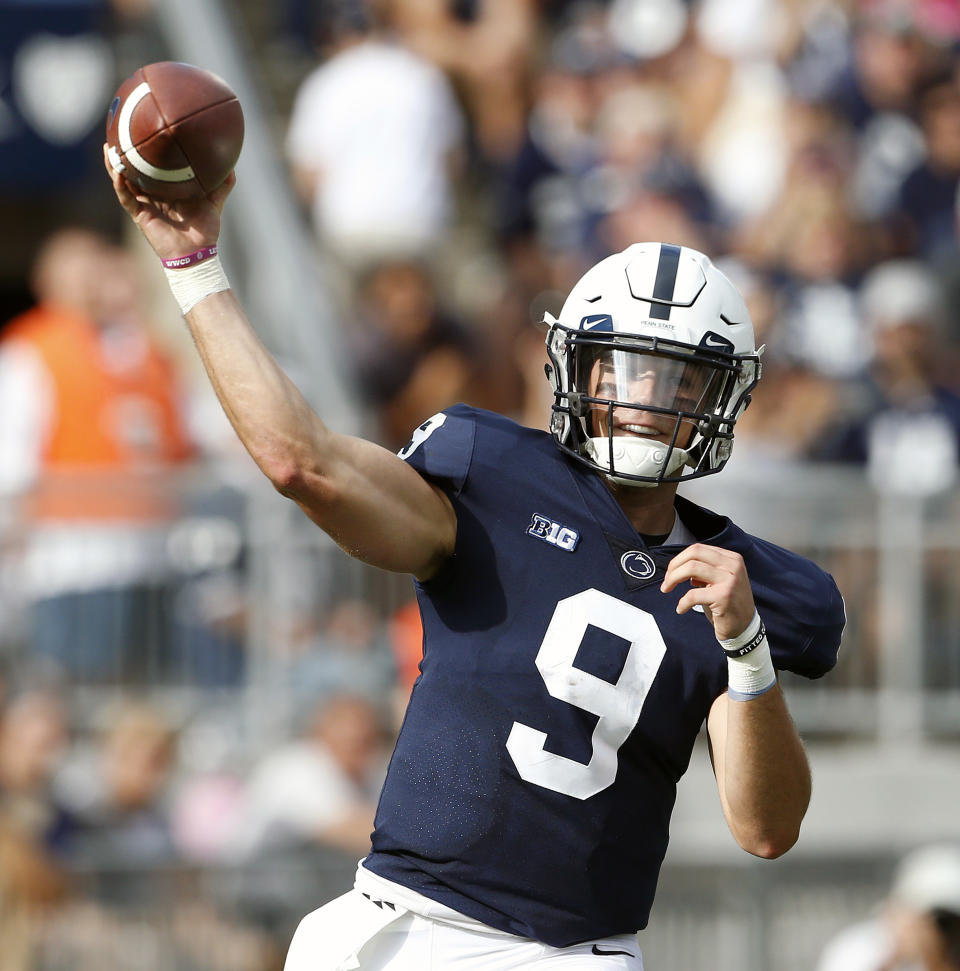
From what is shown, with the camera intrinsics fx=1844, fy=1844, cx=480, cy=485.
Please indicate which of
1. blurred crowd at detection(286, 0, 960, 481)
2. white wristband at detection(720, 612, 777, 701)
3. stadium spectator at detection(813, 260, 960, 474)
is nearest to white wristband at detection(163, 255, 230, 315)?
white wristband at detection(720, 612, 777, 701)

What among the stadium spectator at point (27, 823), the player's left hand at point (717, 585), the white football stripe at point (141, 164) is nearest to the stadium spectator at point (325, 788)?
the stadium spectator at point (27, 823)

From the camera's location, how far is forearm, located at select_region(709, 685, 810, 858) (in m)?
3.35

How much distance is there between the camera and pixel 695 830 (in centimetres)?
757

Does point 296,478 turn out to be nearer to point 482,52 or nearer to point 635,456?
point 635,456

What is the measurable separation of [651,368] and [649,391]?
0.04 meters

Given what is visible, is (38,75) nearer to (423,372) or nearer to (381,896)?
(423,372)

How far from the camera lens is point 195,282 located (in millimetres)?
3227

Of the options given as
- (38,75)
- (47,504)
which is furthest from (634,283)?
(38,75)

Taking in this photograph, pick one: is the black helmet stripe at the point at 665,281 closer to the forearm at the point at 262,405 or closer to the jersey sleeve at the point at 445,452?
the jersey sleeve at the point at 445,452

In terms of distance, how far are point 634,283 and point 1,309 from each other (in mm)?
8453

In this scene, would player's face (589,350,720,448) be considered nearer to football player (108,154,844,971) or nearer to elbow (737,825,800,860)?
football player (108,154,844,971)

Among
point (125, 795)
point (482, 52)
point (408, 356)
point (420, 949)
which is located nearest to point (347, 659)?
A: point (125, 795)

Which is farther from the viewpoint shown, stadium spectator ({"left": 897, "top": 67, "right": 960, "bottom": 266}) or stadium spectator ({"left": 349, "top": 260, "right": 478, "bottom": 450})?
stadium spectator ({"left": 897, "top": 67, "right": 960, "bottom": 266})

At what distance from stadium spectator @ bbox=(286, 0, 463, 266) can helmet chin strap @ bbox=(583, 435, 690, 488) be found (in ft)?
17.9
